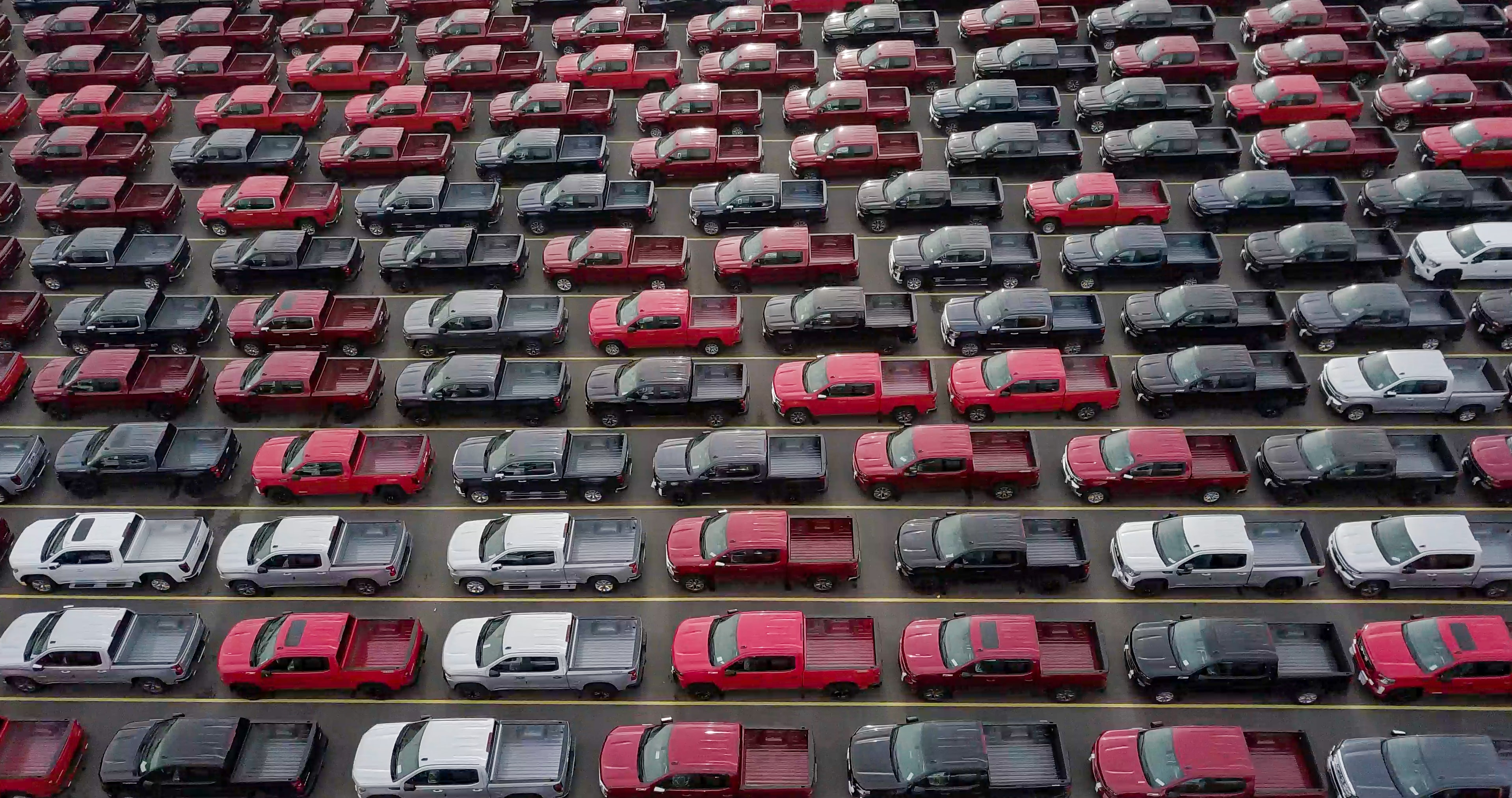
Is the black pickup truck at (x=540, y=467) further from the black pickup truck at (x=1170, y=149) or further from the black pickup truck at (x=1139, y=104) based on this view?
the black pickup truck at (x=1139, y=104)

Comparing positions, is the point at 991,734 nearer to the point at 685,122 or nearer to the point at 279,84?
the point at 685,122

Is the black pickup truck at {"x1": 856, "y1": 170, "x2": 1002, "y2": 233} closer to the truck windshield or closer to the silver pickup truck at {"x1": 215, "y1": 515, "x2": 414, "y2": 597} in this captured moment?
the truck windshield

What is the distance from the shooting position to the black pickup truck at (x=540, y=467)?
3303 cm

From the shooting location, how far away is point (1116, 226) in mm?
39719

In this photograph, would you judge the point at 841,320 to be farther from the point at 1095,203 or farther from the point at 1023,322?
the point at 1095,203

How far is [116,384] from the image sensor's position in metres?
36.2

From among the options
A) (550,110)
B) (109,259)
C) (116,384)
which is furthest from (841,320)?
(109,259)

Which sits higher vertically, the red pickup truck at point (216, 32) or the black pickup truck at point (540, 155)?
the red pickup truck at point (216, 32)

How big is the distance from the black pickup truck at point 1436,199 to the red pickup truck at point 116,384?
1697 inches

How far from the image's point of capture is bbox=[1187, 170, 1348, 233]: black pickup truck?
132 feet

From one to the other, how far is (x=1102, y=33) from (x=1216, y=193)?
12.5m

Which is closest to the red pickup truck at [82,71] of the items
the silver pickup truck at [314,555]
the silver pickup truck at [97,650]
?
the silver pickup truck at [314,555]

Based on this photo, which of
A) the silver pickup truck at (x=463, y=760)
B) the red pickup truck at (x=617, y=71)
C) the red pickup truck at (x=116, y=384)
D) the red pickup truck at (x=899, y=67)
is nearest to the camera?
the silver pickup truck at (x=463, y=760)

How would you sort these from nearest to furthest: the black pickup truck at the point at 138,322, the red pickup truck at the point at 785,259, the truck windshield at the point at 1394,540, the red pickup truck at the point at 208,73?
1. the truck windshield at the point at 1394,540
2. the black pickup truck at the point at 138,322
3. the red pickup truck at the point at 785,259
4. the red pickup truck at the point at 208,73
